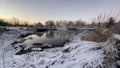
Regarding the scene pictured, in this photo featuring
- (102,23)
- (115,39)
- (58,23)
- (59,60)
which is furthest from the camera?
(58,23)

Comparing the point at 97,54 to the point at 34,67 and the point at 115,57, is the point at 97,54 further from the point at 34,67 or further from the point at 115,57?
the point at 34,67

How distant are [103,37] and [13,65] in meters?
3.62

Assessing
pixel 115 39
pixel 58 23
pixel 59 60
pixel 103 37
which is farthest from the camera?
pixel 58 23

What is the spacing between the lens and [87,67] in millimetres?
4328

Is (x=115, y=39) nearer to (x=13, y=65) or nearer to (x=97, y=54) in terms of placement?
(x=97, y=54)

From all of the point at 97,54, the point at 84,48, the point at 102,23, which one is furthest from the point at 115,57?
the point at 102,23

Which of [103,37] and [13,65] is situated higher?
[103,37]

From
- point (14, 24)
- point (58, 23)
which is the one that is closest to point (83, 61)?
point (58, 23)

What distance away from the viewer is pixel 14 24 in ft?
383

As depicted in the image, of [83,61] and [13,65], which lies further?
[13,65]

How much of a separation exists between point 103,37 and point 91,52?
1541mm

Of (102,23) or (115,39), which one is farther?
(102,23)

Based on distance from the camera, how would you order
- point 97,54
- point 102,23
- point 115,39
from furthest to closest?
point 102,23
point 115,39
point 97,54

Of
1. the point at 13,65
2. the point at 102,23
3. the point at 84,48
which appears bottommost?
the point at 13,65
